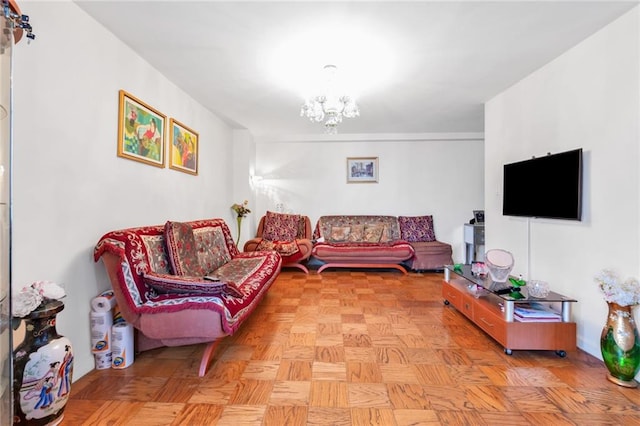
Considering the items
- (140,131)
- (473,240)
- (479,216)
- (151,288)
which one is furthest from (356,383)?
(479,216)

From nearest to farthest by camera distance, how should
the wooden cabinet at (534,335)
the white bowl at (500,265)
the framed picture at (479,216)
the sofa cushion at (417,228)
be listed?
the wooden cabinet at (534,335), the white bowl at (500,265), the framed picture at (479,216), the sofa cushion at (417,228)

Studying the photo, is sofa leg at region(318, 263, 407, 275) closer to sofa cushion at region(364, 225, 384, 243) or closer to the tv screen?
sofa cushion at region(364, 225, 384, 243)

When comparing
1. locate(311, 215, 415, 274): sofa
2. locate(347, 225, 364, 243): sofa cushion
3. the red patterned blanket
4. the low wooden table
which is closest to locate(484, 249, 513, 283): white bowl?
the low wooden table

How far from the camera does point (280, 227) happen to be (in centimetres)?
502

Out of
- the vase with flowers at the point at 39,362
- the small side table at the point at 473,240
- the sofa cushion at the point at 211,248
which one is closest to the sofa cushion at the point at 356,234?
the small side table at the point at 473,240

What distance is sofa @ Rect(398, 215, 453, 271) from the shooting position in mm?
4641

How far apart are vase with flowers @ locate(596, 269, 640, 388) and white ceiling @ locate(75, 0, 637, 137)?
1.78 metres

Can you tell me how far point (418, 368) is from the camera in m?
1.92

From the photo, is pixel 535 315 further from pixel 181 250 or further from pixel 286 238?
pixel 286 238

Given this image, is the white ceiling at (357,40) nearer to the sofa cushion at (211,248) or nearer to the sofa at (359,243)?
the sofa cushion at (211,248)

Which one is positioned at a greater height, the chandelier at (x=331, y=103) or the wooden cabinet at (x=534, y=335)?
the chandelier at (x=331, y=103)

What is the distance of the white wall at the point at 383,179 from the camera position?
5.45 m

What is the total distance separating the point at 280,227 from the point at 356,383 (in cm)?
349

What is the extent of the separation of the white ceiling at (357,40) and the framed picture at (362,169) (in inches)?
85.0
